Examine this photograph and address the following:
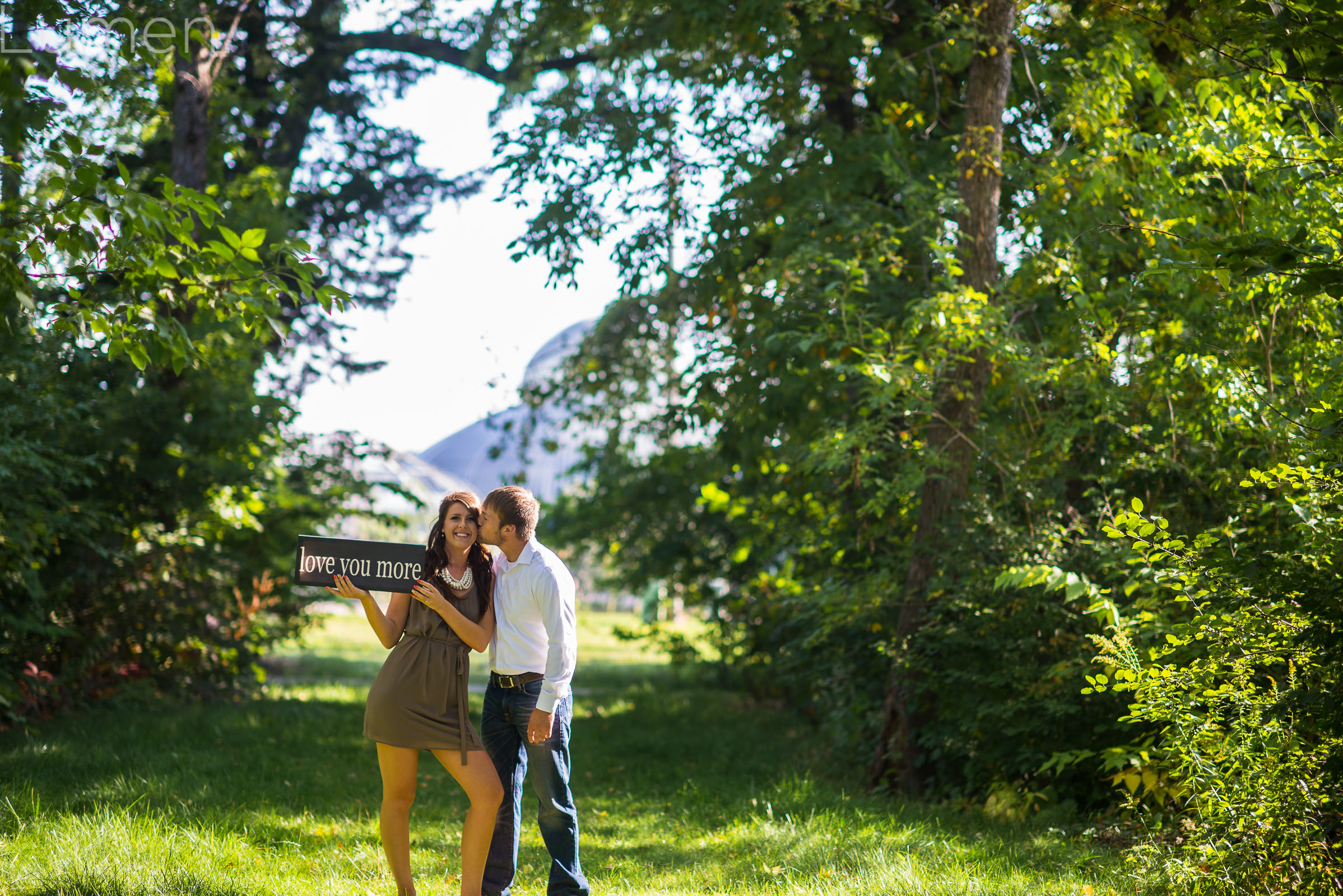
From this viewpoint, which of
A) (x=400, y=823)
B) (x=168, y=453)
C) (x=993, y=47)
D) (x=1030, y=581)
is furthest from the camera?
(x=168, y=453)

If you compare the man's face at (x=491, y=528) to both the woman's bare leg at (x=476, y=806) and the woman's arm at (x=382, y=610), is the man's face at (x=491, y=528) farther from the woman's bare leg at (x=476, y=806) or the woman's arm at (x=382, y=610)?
the woman's bare leg at (x=476, y=806)

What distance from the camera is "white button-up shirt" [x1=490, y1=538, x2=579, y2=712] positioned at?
149 inches

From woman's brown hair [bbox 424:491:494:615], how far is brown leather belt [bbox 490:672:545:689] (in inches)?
13.6

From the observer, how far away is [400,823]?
157 inches

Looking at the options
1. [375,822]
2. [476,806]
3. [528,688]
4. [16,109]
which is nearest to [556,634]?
[528,688]

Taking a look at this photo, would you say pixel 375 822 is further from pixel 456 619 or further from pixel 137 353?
pixel 137 353

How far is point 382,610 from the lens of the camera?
4.11 metres

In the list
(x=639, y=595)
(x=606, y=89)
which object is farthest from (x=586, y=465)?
(x=606, y=89)

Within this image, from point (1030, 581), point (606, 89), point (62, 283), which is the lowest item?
point (1030, 581)

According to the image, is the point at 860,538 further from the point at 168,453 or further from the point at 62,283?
the point at 168,453

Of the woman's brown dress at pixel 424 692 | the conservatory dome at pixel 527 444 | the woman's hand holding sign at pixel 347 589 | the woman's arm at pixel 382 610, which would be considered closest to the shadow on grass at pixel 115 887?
the woman's brown dress at pixel 424 692

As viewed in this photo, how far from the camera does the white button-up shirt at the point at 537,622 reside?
379cm

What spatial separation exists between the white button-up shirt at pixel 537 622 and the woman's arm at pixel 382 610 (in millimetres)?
403

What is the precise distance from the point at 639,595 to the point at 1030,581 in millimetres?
10334
